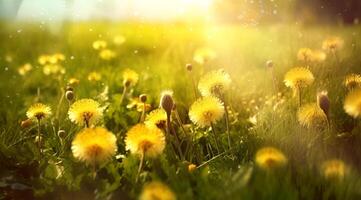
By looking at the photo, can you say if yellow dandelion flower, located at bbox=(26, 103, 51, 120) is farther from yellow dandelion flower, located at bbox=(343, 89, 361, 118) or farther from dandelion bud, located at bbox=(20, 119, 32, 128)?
yellow dandelion flower, located at bbox=(343, 89, 361, 118)

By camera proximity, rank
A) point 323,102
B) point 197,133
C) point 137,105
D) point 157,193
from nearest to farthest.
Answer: point 157,193 < point 323,102 < point 197,133 < point 137,105

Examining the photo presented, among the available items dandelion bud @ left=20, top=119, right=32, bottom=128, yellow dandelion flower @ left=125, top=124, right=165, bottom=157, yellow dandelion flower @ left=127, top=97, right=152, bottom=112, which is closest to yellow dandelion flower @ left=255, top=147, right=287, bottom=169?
yellow dandelion flower @ left=125, top=124, right=165, bottom=157

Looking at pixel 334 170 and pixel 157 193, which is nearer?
pixel 157 193

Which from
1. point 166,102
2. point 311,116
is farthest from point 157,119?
point 311,116

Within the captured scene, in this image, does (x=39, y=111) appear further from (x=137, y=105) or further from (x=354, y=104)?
(x=354, y=104)

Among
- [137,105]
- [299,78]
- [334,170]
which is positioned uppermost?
[299,78]

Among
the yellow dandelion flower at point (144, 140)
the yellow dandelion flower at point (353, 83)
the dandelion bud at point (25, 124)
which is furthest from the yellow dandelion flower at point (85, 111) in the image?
the yellow dandelion flower at point (353, 83)

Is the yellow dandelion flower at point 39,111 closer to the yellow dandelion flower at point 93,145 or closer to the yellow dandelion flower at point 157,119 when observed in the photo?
the yellow dandelion flower at point 157,119
